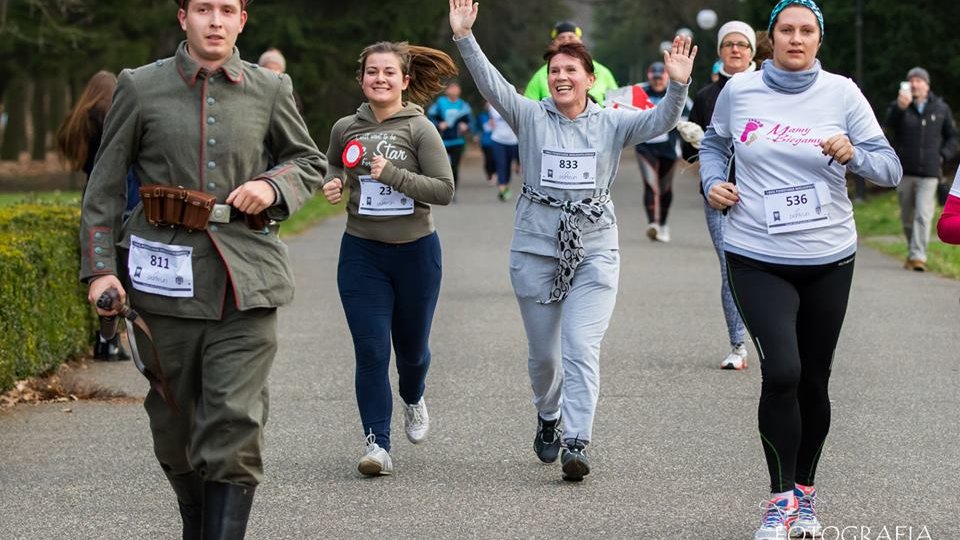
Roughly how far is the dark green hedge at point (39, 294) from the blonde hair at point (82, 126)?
498 millimetres

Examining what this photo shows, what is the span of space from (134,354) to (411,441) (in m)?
2.69

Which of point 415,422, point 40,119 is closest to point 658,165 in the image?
point 415,422

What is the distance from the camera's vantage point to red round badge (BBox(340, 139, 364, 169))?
23.8ft

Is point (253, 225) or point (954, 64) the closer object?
point (253, 225)

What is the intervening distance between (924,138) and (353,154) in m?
10.5

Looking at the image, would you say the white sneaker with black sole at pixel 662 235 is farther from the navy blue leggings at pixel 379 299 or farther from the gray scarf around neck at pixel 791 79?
the gray scarf around neck at pixel 791 79

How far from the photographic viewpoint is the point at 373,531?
6.21 meters

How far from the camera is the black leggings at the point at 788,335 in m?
5.95

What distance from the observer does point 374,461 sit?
715 centimetres

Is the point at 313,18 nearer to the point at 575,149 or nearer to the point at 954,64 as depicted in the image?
the point at 954,64

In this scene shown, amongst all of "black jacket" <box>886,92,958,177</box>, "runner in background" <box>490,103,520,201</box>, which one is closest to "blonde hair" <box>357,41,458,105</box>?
"black jacket" <box>886,92,958,177</box>

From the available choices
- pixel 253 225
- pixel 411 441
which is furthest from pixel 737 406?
pixel 253 225

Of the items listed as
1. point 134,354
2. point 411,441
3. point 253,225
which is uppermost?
point 253,225

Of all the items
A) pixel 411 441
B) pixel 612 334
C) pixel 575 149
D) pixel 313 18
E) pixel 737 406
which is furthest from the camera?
pixel 313 18
